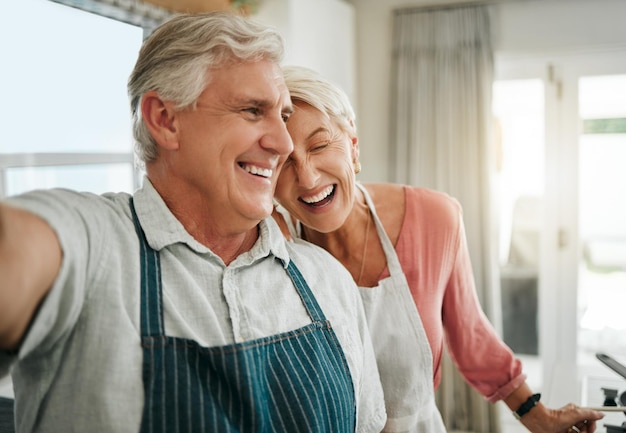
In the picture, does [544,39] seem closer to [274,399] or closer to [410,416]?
[410,416]

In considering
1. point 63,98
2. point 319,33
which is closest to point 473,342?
point 63,98

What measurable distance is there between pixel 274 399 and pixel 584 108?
338 centimetres

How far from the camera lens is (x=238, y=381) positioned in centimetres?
91

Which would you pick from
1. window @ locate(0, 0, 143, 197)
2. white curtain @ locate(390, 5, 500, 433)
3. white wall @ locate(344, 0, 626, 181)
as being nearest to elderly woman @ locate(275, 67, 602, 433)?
window @ locate(0, 0, 143, 197)

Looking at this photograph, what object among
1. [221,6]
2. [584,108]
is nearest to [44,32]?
[221,6]

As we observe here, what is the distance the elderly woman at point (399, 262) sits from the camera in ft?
4.37

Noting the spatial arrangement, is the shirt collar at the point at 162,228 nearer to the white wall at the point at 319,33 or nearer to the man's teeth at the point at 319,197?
the man's teeth at the point at 319,197

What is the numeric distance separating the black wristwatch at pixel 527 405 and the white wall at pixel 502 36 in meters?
2.67

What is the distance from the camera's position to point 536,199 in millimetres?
3861

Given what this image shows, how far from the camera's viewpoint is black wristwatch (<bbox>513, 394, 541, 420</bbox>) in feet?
5.03

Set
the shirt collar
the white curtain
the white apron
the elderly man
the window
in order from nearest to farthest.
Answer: the elderly man → the shirt collar → the white apron → the window → the white curtain

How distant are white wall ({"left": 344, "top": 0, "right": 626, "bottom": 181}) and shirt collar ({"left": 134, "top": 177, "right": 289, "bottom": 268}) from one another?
3078 millimetres

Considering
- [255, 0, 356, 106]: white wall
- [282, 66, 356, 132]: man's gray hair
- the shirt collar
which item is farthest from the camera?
[255, 0, 356, 106]: white wall

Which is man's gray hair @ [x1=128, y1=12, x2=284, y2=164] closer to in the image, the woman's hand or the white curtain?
the woman's hand
